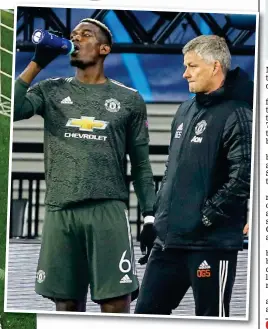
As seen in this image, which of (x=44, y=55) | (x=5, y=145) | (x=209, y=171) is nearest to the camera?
(x=209, y=171)

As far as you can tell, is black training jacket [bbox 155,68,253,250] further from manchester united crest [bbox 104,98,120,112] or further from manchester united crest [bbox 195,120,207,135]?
manchester united crest [bbox 104,98,120,112]

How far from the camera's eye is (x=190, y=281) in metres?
6.74

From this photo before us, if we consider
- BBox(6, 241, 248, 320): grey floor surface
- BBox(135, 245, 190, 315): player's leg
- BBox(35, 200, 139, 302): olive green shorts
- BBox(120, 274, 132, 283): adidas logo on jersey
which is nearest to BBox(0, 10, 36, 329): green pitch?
BBox(6, 241, 248, 320): grey floor surface

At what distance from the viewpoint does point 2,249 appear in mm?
6961

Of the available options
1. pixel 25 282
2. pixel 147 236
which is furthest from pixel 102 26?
pixel 25 282

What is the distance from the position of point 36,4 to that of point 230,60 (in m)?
1.50

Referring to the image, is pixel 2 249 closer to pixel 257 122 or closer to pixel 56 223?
pixel 56 223

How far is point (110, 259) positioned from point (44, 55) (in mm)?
1582

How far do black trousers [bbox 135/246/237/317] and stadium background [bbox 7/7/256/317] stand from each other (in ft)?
0.36

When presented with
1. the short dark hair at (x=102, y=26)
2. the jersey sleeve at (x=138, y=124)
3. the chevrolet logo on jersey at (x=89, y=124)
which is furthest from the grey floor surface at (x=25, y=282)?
the short dark hair at (x=102, y=26)

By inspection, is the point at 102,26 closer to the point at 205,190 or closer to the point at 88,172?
the point at 88,172

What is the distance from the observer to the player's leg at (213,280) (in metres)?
6.70

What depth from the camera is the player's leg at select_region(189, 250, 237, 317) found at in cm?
670

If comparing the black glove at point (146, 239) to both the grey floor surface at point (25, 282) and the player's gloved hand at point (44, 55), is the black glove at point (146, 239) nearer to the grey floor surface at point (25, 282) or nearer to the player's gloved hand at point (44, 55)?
the grey floor surface at point (25, 282)
